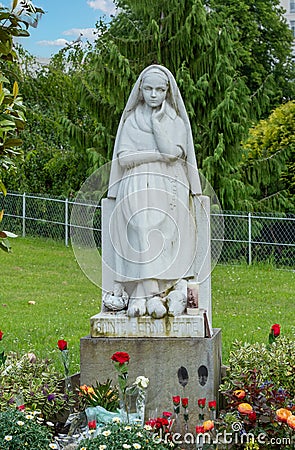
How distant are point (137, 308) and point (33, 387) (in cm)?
92

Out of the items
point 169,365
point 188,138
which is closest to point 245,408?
point 169,365

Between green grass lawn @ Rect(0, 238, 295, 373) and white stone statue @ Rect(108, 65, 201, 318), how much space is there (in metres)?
2.33

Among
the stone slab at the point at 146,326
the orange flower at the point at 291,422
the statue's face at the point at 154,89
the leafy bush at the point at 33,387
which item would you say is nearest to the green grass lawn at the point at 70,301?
the leafy bush at the point at 33,387

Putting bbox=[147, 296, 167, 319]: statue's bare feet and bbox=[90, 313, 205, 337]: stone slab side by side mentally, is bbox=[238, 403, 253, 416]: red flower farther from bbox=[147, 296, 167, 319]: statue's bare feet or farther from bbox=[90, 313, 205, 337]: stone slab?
bbox=[147, 296, 167, 319]: statue's bare feet

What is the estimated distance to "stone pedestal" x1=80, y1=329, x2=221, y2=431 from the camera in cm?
575

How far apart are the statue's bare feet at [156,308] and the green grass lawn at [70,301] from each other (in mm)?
2403

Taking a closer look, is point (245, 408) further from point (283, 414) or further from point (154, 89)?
point (154, 89)

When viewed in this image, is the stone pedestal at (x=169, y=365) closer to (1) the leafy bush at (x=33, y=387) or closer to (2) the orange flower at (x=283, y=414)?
(1) the leafy bush at (x=33, y=387)

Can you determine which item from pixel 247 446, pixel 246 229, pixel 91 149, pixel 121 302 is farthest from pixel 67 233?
pixel 247 446

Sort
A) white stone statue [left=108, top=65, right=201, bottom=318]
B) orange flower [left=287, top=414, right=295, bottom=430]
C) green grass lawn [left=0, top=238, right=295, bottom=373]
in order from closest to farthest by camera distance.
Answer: orange flower [left=287, top=414, right=295, bottom=430] < white stone statue [left=108, top=65, right=201, bottom=318] < green grass lawn [left=0, top=238, right=295, bottom=373]

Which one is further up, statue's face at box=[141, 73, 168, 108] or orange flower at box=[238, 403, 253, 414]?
statue's face at box=[141, 73, 168, 108]

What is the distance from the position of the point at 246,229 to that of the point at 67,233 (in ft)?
14.5

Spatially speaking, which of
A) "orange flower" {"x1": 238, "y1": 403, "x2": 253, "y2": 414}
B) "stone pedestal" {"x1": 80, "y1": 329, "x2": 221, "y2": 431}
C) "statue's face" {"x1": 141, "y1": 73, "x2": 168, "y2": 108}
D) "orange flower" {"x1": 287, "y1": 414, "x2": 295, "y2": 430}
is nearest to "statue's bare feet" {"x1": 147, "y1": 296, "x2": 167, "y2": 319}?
"stone pedestal" {"x1": 80, "y1": 329, "x2": 221, "y2": 431}

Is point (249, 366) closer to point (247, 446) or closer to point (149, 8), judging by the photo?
point (247, 446)
